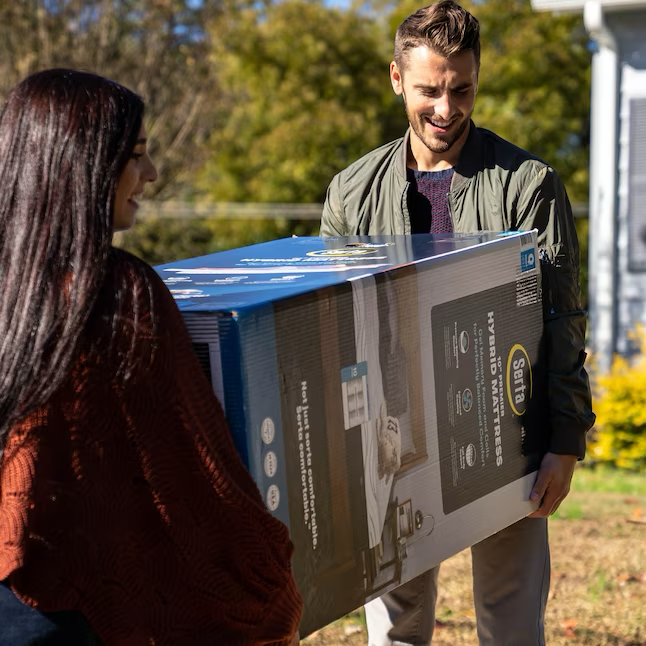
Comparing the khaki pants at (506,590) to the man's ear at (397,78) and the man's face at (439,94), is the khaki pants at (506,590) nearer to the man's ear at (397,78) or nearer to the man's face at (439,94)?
the man's face at (439,94)

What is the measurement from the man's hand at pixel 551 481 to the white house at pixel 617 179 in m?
5.10

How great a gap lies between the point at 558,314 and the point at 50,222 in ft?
4.45

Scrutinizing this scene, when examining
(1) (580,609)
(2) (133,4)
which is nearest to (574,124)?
(2) (133,4)

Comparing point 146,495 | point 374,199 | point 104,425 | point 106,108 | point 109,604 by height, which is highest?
point 106,108

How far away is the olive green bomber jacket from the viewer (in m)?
2.43

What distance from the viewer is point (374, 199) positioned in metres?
2.70

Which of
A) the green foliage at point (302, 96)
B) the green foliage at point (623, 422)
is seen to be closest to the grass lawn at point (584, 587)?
the green foliage at point (623, 422)

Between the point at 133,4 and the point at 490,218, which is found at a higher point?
the point at 133,4

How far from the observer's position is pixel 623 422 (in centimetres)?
666

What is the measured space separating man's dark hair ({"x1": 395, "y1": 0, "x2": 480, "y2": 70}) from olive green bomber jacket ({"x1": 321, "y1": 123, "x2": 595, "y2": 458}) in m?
0.22

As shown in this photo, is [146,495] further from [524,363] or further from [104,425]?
[524,363]

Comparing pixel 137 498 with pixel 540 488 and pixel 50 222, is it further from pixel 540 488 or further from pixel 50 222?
pixel 540 488

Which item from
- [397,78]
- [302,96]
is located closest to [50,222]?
[397,78]

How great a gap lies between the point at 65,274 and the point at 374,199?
134 cm
